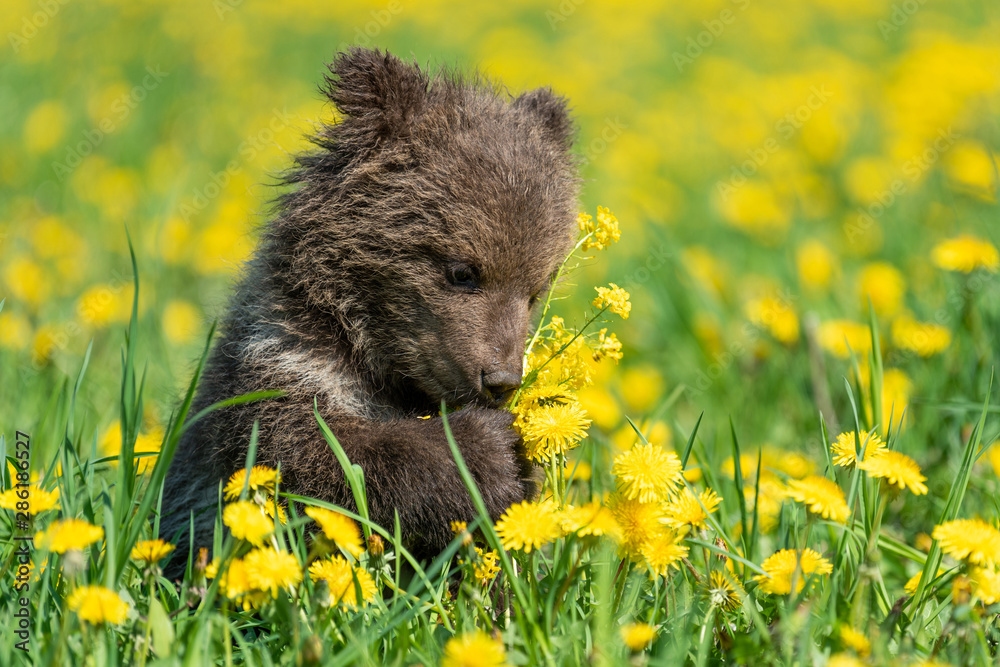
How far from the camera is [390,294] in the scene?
143 inches

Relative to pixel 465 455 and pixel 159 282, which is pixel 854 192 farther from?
pixel 465 455

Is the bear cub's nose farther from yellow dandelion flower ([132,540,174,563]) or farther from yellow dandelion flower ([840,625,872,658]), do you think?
yellow dandelion flower ([840,625,872,658])

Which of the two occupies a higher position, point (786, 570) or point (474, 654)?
point (474, 654)

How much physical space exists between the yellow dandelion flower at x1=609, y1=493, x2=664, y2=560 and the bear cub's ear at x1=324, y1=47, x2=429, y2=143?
178 centimetres

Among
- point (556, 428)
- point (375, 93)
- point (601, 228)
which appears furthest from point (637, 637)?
point (375, 93)

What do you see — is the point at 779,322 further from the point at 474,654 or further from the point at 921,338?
the point at 474,654

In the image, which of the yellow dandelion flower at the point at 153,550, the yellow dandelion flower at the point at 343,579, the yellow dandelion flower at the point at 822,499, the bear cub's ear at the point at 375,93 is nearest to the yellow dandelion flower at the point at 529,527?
the yellow dandelion flower at the point at 343,579

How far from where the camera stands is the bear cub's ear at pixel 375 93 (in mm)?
3699

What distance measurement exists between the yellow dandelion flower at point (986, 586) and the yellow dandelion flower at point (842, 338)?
2759 mm

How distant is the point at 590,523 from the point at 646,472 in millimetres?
262

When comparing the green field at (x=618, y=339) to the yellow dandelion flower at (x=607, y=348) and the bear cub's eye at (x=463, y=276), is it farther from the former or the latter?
the bear cub's eye at (x=463, y=276)

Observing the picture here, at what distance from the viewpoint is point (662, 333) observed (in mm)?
6984

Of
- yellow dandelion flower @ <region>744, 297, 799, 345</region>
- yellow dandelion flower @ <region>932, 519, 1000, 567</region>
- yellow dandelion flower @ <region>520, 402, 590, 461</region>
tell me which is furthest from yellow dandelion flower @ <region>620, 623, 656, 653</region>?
yellow dandelion flower @ <region>744, 297, 799, 345</region>

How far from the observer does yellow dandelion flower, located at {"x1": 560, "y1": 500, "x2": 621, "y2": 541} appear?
100 inches
